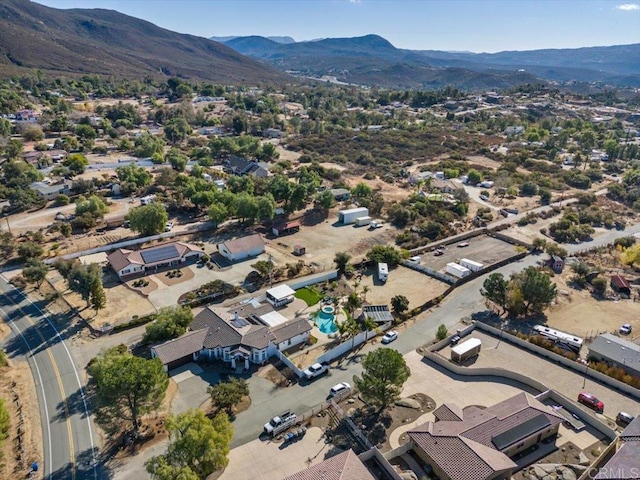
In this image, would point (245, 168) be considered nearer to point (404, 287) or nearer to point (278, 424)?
point (404, 287)

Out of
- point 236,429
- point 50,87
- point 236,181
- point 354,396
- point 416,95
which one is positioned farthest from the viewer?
point 416,95

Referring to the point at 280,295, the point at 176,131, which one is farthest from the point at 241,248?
the point at 176,131

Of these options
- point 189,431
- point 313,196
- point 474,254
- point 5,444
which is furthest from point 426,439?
point 313,196

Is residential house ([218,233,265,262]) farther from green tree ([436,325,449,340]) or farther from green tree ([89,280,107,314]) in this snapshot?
green tree ([436,325,449,340])

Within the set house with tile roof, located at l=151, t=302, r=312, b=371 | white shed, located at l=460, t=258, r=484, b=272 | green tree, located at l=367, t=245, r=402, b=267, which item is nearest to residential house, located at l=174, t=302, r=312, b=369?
house with tile roof, located at l=151, t=302, r=312, b=371

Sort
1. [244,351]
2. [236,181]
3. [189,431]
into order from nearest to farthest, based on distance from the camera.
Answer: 1. [189,431]
2. [244,351]
3. [236,181]

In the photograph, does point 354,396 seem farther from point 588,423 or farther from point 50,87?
point 50,87
